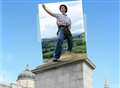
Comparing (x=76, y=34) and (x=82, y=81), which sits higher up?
(x=76, y=34)

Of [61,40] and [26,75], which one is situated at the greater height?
[61,40]

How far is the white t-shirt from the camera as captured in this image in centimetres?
2531

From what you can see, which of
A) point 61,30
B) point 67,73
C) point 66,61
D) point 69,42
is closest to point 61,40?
point 69,42

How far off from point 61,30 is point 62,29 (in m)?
0.08

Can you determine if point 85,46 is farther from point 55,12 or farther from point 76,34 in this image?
point 55,12

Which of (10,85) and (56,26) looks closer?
(56,26)

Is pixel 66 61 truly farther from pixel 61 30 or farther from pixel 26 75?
pixel 26 75

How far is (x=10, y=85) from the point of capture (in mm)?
97688

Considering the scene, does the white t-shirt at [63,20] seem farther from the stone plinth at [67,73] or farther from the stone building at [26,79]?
the stone building at [26,79]

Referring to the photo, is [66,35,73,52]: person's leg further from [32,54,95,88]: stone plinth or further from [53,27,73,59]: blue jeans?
[32,54,95,88]: stone plinth

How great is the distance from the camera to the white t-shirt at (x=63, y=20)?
83.0 ft

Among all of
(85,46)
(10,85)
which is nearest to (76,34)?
(85,46)

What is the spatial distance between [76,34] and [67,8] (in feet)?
5.14

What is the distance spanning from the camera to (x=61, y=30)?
25359mm
